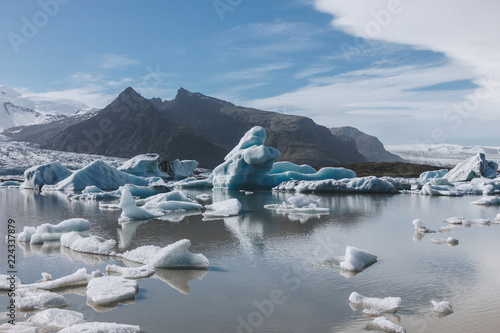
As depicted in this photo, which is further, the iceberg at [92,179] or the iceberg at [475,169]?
the iceberg at [475,169]

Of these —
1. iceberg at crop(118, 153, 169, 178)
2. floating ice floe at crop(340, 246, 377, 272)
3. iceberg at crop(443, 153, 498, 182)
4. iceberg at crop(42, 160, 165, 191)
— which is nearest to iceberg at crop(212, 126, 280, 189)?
iceberg at crop(42, 160, 165, 191)

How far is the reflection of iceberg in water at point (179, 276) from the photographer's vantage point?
560cm

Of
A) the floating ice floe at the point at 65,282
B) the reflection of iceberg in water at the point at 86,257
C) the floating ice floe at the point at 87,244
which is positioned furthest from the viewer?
the floating ice floe at the point at 87,244

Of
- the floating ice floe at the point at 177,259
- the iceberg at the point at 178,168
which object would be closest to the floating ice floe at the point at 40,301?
the floating ice floe at the point at 177,259

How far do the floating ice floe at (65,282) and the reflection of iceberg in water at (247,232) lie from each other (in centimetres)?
299

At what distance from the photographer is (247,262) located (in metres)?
6.93

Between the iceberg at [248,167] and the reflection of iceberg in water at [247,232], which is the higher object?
the iceberg at [248,167]

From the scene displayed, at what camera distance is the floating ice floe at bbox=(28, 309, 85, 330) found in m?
4.21

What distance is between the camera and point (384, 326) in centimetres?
412

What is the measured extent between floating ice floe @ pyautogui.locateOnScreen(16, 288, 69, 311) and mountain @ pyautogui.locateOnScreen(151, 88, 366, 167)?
92.2m

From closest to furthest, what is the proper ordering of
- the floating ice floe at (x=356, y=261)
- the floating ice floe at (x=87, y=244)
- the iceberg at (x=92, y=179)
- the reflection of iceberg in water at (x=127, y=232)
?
the floating ice floe at (x=356, y=261)
the floating ice floe at (x=87, y=244)
the reflection of iceberg in water at (x=127, y=232)
the iceberg at (x=92, y=179)

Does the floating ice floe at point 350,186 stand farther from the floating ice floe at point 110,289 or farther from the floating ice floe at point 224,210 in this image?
the floating ice floe at point 110,289

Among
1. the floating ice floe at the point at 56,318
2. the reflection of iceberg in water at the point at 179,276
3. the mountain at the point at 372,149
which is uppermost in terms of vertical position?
the mountain at the point at 372,149

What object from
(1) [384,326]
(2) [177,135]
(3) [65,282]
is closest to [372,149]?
(2) [177,135]
